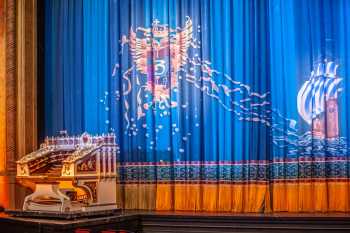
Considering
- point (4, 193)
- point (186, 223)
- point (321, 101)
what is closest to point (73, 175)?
point (186, 223)

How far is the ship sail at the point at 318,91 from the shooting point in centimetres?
529

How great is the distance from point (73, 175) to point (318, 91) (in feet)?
7.94

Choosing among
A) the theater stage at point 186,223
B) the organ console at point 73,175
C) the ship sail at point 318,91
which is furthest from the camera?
the ship sail at point 318,91

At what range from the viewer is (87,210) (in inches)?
203

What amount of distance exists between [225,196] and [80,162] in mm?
1486

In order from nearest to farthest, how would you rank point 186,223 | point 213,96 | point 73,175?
1. point 73,175
2. point 186,223
3. point 213,96

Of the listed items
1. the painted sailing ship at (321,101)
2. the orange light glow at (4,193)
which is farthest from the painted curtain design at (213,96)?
the orange light glow at (4,193)

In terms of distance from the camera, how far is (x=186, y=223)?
5.27 m

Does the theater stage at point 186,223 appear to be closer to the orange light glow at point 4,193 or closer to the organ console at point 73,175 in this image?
the organ console at point 73,175

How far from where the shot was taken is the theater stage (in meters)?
4.77

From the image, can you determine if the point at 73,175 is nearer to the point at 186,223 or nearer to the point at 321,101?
the point at 186,223

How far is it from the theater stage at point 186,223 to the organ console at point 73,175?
0.19 m

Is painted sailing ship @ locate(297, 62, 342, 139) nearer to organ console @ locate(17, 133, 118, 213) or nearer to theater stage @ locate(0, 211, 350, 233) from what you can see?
theater stage @ locate(0, 211, 350, 233)

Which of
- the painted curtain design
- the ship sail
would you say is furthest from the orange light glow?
the ship sail
